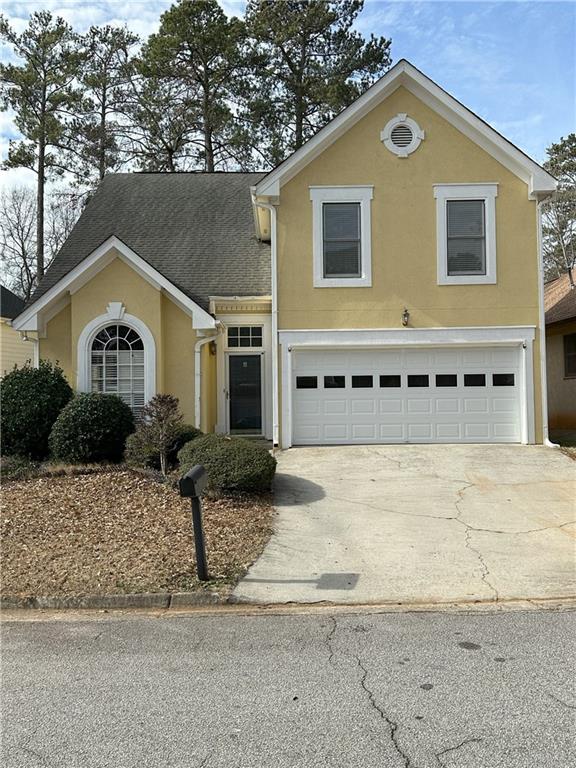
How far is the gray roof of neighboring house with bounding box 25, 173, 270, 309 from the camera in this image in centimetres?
1581

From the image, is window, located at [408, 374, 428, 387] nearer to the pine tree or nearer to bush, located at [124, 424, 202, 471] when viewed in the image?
bush, located at [124, 424, 202, 471]

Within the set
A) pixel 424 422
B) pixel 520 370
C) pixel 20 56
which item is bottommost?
pixel 424 422

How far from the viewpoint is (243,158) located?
27.7 metres

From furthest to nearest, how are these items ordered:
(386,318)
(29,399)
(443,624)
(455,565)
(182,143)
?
1. (182,143)
2. (386,318)
3. (29,399)
4. (455,565)
5. (443,624)

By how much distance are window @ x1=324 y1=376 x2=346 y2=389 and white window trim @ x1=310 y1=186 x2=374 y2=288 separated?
6.49ft

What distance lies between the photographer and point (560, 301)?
2161 centimetres

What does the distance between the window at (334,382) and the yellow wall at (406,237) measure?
44.1 inches

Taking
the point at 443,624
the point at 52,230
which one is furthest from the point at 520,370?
the point at 52,230

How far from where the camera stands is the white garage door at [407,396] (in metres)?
13.9

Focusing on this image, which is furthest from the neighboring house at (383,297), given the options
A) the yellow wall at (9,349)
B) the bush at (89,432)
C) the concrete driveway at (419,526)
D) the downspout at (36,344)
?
the yellow wall at (9,349)

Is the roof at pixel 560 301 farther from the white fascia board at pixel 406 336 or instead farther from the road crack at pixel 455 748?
the road crack at pixel 455 748

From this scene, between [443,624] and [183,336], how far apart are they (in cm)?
986

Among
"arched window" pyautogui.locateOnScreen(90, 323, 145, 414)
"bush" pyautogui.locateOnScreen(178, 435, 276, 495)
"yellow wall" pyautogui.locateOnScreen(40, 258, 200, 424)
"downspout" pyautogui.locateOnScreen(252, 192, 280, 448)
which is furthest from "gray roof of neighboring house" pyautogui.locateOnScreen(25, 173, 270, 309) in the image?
"bush" pyautogui.locateOnScreen(178, 435, 276, 495)

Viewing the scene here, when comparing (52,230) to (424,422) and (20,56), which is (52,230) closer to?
(20,56)
